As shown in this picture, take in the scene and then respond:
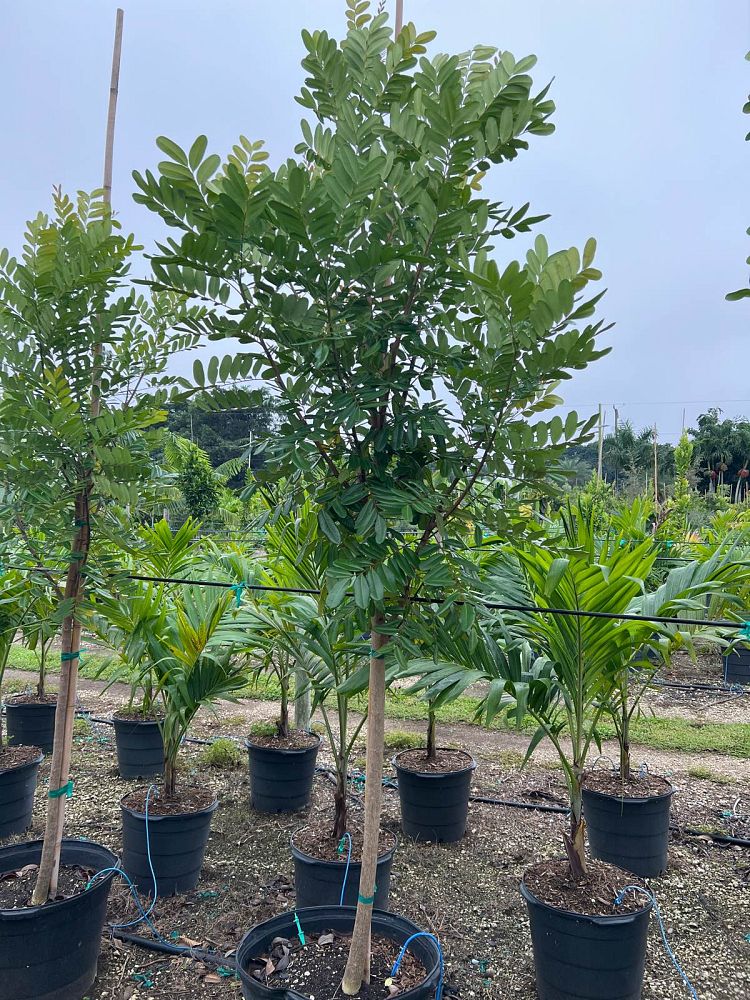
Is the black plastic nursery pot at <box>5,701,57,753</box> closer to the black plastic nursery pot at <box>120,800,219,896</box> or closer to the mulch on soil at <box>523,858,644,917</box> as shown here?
the black plastic nursery pot at <box>120,800,219,896</box>

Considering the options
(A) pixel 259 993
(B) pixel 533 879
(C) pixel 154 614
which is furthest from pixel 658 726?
(A) pixel 259 993

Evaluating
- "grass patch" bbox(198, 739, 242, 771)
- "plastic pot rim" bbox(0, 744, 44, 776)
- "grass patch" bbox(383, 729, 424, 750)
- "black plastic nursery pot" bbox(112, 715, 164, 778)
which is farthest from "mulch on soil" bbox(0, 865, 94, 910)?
"grass patch" bbox(383, 729, 424, 750)

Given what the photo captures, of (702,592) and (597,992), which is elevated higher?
(702,592)

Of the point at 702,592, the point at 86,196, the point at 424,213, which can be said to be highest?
the point at 86,196

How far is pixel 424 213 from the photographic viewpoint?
1.53 metres

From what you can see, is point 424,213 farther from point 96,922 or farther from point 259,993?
point 96,922

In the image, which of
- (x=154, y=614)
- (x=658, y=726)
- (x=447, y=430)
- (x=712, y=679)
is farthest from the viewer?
(x=712, y=679)

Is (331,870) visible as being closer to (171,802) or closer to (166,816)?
(166,816)

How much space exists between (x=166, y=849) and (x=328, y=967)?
1.37 m

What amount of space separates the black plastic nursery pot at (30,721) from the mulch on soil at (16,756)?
0.81 metres

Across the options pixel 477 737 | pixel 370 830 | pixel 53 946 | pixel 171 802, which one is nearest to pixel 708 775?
pixel 477 737

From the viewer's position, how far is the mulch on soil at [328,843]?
2.73m

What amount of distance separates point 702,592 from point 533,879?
115 cm

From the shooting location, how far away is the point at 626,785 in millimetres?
3355
